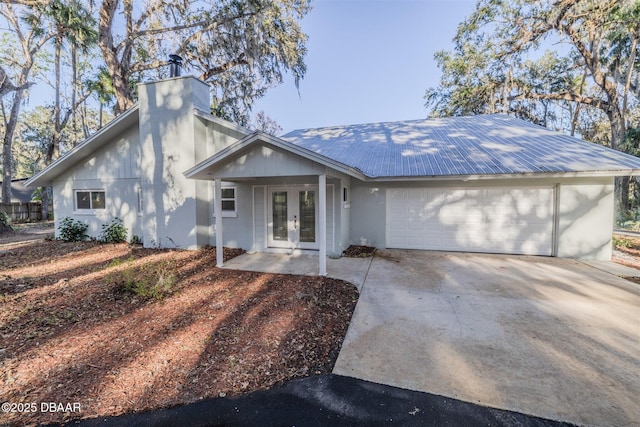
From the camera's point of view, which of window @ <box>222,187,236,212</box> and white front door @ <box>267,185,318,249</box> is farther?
window @ <box>222,187,236,212</box>

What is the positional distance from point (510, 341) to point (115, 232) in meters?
11.6

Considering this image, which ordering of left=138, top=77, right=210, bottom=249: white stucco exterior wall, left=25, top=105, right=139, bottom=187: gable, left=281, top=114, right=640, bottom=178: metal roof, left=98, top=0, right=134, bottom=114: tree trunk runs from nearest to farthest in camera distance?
left=281, top=114, right=640, bottom=178: metal roof, left=138, top=77, right=210, bottom=249: white stucco exterior wall, left=25, top=105, right=139, bottom=187: gable, left=98, top=0, right=134, bottom=114: tree trunk

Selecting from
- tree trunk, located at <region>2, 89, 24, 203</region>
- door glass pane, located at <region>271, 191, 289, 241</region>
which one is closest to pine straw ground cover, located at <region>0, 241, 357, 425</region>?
door glass pane, located at <region>271, 191, 289, 241</region>

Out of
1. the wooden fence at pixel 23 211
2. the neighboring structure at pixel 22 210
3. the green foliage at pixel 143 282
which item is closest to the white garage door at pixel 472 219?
the green foliage at pixel 143 282

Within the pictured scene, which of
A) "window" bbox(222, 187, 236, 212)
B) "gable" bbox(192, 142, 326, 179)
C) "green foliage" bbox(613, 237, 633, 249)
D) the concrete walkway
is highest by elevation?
"gable" bbox(192, 142, 326, 179)

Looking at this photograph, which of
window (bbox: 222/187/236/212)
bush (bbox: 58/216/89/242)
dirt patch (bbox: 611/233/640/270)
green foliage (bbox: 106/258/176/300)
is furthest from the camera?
bush (bbox: 58/216/89/242)

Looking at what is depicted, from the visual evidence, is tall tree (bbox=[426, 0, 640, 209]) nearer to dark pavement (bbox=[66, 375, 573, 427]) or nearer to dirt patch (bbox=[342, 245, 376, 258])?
dirt patch (bbox=[342, 245, 376, 258])

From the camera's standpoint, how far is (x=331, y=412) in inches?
91.5

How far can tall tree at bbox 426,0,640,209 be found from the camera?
12109mm

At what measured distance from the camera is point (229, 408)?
237cm

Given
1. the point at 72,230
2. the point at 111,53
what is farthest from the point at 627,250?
the point at 111,53

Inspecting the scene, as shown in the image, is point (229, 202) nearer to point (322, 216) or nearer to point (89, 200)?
point (322, 216)

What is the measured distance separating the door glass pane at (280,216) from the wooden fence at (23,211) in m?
18.6

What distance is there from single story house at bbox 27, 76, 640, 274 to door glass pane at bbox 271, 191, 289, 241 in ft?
0.10
